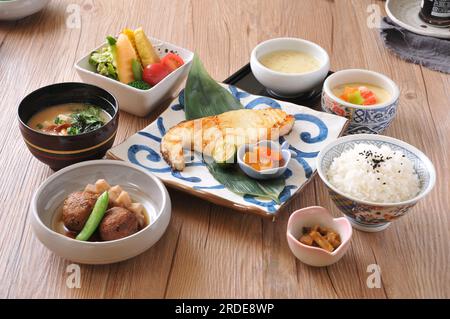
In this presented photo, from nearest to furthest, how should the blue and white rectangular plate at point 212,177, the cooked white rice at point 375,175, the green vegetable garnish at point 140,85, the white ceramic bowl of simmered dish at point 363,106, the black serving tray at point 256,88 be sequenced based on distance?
1. the cooked white rice at point 375,175
2. the blue and white rectangular plate at point 212,177
3. the white ceramic bowl of simmered dish at point 363,106
4. the green vegetable garnish at point 140,85
5. the black serving tray at point 256,88

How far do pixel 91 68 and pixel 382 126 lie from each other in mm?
978

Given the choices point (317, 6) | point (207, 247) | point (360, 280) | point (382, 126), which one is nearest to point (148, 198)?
point (207, 247)

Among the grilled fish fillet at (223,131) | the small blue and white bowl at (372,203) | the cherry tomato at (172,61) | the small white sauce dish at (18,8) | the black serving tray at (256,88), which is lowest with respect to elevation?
the black serving tray at (256,88)

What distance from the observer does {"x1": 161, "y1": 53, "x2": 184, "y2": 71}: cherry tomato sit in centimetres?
204

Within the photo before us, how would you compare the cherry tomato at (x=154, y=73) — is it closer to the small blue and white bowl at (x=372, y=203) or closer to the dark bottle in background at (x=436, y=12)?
the small blue and white bowl at (x=372, y=203)

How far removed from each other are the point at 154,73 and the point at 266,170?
1.95ft

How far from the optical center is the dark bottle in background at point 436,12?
246 centimetres

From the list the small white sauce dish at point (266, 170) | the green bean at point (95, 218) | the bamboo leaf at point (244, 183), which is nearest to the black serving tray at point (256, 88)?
the small white sauce dish at point (266, 170)

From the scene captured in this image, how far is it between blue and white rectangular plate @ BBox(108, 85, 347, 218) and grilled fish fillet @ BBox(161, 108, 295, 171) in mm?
32

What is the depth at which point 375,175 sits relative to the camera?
1.51 meters

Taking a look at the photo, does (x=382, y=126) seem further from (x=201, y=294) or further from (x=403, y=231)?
(x=201, y=294)

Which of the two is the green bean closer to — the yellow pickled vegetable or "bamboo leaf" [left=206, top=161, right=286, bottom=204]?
"bamboo leaf" [left=206, top=161, right=286, bottom=204]

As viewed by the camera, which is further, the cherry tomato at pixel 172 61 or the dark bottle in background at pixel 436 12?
the dark bottle in background at pixel 436 12

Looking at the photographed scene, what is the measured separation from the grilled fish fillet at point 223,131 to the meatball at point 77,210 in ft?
1.01
